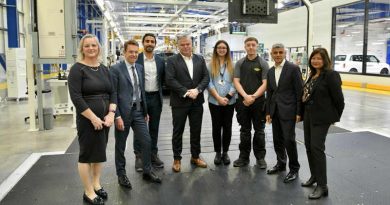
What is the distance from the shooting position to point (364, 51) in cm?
1359

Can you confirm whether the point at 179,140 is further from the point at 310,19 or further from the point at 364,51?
the point at 364,51

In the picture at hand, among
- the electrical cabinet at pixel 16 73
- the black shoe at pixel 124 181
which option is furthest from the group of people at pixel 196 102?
the electrical cabinet at pixel 16 73

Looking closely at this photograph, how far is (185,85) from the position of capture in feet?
11.9

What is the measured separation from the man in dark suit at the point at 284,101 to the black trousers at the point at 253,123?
0.15 metres

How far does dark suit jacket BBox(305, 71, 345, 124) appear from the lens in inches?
114

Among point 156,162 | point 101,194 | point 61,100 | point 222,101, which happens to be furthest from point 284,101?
point 61,100

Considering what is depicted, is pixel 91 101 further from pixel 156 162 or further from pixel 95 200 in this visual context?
pixel 156 162

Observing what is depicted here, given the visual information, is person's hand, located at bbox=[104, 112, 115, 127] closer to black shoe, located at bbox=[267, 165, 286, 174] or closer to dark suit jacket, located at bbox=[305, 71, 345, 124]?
dark suit jacket, located at bbox=[305, 71, 345, 124]

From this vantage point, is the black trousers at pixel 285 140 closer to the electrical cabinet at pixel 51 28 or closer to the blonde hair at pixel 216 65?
the blonde hair at pixel 216 65

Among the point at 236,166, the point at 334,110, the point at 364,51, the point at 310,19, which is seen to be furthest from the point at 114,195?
the point at 364,51

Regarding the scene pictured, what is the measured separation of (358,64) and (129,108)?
45.7 feet

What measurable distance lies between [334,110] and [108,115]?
76.7 inches

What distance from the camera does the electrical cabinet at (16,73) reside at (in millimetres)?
9516

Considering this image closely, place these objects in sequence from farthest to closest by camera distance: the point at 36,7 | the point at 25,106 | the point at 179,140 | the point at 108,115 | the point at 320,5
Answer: the point at 320,5 → the point at 25,106 → the point at 36,7 → the point at 179,140 → the point at 108,115
